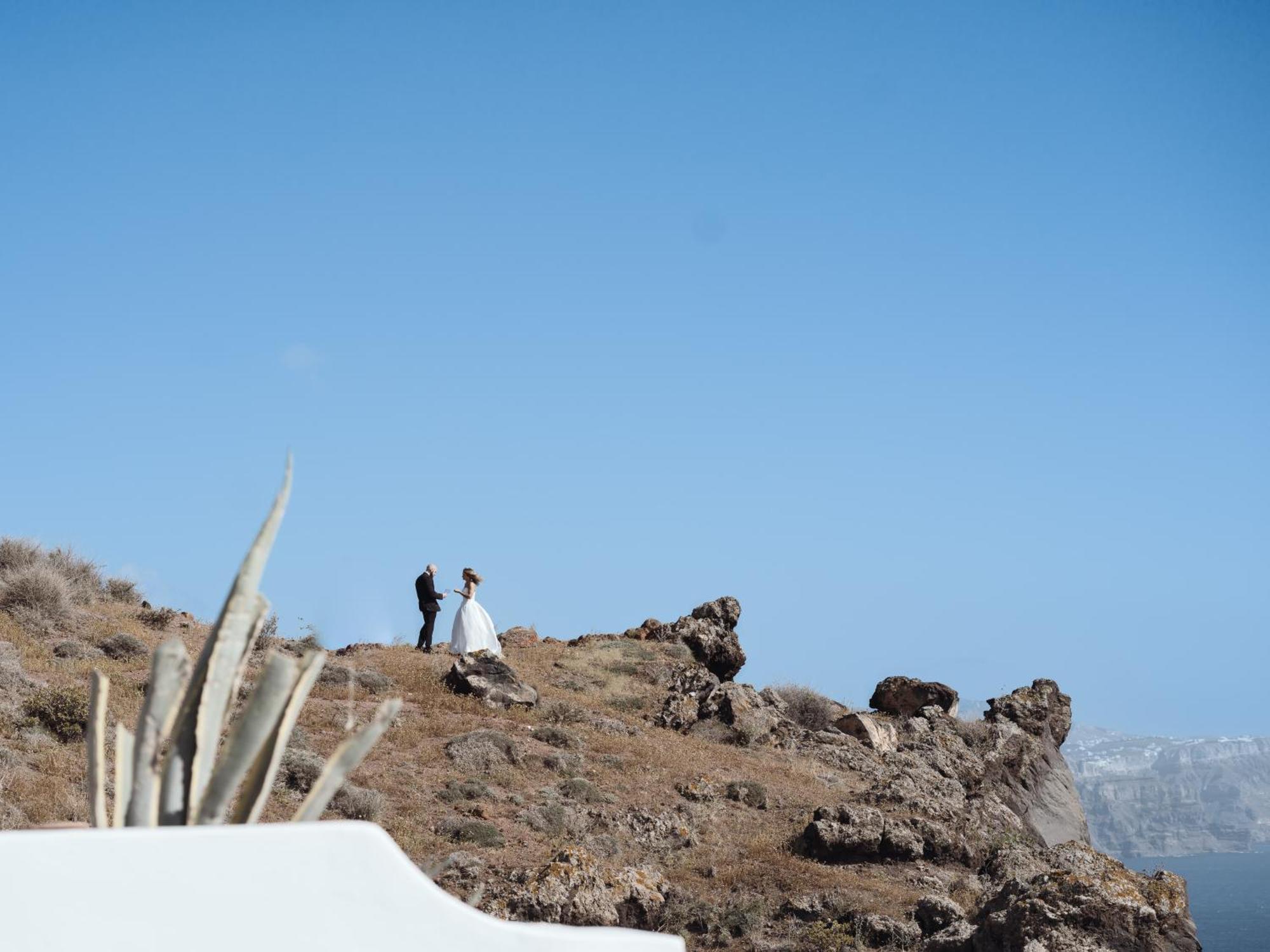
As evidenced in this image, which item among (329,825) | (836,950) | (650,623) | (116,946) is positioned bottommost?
(836,950)

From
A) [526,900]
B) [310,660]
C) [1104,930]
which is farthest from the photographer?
[526,900]

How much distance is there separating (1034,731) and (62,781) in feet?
54.7

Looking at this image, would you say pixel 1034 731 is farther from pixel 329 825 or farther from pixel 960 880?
pixel 329 825

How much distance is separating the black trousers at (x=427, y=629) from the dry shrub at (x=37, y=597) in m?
6.20

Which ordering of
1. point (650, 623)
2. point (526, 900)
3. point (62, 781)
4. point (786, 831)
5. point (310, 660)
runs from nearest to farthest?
1. point (310, 660)
2. point (526, 900)
3. point (62, 781)
4. point (786, 831)
5. point (650, 623)

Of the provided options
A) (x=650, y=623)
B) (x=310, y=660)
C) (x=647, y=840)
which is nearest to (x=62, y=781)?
(x=647, y=840)

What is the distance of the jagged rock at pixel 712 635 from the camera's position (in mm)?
23609

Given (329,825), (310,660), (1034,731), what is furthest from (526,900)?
(1034,731)

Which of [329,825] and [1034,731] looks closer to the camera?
[329,825]

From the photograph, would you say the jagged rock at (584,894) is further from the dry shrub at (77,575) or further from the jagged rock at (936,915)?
the dry shrub at (77,575)

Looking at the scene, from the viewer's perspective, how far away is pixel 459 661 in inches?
708

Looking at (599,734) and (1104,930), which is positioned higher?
(599,734)

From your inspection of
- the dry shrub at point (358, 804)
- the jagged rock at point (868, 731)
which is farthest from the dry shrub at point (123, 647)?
the jagged rock at point (868, 731)

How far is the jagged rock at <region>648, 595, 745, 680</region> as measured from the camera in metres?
23.6
